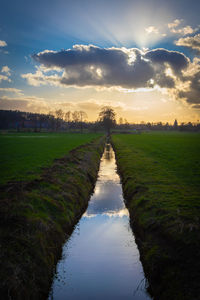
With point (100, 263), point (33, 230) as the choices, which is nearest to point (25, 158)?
point (33, 230)

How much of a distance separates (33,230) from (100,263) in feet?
10.6

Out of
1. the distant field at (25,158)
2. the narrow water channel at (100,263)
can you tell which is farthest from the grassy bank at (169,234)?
the distant field at (25,158)

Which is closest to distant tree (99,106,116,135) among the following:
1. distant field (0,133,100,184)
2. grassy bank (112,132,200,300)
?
distant field (0,133,100,184)

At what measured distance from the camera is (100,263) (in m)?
8.56

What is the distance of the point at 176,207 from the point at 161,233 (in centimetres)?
248

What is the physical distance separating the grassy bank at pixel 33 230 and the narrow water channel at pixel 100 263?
538 mm

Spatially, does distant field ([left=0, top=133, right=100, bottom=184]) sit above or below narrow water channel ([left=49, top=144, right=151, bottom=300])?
above

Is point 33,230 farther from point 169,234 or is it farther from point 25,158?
point 25,158

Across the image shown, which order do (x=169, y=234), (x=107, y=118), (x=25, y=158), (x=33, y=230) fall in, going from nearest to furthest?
(x=33, y=230)
(x=169, y=234)
(x=25, y=158)
(x=107, y=118)

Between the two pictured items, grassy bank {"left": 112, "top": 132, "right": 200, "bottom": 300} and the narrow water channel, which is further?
the narrow water channel

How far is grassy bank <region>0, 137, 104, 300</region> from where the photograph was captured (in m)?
6.06

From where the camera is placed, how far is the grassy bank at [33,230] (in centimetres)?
606

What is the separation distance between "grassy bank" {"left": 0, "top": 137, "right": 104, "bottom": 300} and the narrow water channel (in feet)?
1.77

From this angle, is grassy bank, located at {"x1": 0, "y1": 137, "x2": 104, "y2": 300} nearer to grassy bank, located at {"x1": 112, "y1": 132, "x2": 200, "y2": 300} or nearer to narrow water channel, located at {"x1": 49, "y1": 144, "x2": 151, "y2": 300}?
narrow water channel, located at {"x1": 49, "y1": 144, "x2": 151, "y2": 300}
